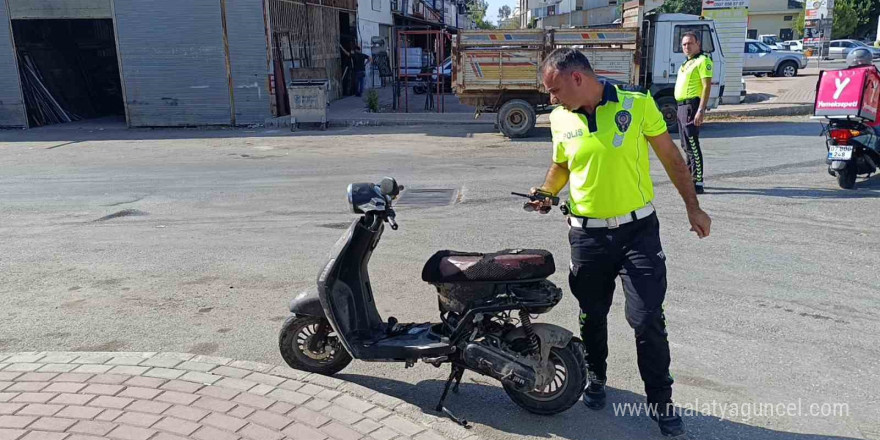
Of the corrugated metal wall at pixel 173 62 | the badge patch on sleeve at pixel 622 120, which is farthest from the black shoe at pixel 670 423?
the corrugated metal wall at pixel 173 62

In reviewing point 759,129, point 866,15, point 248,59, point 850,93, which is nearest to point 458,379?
point 850,93

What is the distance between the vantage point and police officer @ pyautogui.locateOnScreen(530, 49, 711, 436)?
351cm

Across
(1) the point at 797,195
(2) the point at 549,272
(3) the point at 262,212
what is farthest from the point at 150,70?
(2) the point at 549,272

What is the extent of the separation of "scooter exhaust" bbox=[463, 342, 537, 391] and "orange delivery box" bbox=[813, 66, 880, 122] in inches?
291

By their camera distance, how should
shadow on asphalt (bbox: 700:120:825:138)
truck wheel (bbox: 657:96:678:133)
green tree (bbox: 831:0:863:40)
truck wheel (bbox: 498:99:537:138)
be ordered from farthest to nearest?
green tree (bbox: 831:0:863:40)
truck wheel (bbox: 657:96:678:133)
truck wheel (bbox: 498:99:537:138)
shadow on asphalt (bbox: 700:120:825:138)

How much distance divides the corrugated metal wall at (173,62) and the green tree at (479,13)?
6691cm

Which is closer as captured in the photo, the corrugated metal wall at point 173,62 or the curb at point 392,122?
the curb at point 392,122

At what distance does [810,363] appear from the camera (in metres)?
4.32

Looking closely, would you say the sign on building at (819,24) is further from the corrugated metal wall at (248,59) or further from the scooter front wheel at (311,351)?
the scooter front wheel at (311,351)

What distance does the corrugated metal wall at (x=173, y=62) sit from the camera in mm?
18672

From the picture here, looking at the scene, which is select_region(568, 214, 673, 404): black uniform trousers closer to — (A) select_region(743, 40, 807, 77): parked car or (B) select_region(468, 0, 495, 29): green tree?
(A) select_region(743, 40, 807, 77): parked car

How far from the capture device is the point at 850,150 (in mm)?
8742

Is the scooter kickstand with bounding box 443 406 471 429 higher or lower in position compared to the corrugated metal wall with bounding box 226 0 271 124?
lower

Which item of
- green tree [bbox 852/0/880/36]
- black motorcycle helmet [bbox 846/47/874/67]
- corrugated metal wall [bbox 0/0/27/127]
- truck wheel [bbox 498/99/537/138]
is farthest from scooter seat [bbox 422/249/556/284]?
green tree [bbox 852/0/880/36]
